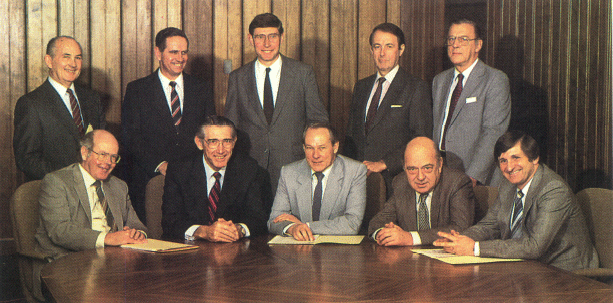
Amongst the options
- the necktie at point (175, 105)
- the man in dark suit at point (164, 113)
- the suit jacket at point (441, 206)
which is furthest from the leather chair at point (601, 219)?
the necktie at point (175, 105)

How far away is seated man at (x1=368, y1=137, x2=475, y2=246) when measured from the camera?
2801mm

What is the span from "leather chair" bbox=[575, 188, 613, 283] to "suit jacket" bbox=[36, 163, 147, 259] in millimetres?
2189

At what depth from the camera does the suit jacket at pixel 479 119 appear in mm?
3273

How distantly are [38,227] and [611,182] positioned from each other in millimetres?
3545

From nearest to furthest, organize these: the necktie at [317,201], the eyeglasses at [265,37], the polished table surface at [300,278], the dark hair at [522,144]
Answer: the polished table surface at [300,278]
the dark hair at [522,144]
the necktie at [317,201]
the eyeglasses at [265,37]

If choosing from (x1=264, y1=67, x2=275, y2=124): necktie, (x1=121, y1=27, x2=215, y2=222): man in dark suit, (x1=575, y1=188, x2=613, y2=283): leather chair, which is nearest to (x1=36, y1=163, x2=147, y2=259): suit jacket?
(x1=121, y1=27, x2=215, y2=222): man in dark suit

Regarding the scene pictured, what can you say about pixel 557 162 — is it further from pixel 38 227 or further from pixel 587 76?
pixel 38 227

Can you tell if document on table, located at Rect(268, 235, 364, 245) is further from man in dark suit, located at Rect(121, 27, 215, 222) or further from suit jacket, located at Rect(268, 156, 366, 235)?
man in dark suit, located at Rect(121, 27, 215, 222)

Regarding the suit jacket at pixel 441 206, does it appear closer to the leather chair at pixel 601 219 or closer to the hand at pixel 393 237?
the hand at pixel 393 237

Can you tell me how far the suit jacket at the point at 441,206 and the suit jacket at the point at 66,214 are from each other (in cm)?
127

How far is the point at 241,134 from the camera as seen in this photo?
3578mm

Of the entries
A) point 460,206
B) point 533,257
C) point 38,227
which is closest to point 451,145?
point 460,206

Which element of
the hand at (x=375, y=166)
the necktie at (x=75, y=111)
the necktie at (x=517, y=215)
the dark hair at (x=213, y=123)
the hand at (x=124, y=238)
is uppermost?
the necktie at (x=75, y=111)

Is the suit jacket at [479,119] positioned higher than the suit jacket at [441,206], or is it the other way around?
the suit jacket at [479,119]
